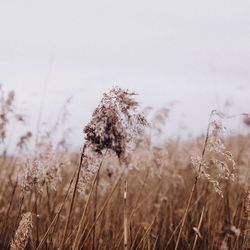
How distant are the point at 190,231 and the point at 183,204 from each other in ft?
3.01

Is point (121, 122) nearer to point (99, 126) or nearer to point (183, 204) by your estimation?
point (99, 126)

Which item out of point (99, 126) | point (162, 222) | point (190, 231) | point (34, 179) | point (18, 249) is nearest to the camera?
point (99, 126)

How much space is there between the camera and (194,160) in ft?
6.51

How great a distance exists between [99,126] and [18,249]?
2.14 ft

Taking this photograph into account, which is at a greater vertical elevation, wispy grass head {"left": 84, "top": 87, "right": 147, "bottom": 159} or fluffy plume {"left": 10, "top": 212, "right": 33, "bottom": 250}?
wispy grass head {"left": 84, "top": 87, "right": 147, "bottom": 159}

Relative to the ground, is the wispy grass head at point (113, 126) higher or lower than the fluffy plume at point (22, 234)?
higher

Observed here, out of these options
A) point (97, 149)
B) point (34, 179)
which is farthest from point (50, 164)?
point (97, 149)

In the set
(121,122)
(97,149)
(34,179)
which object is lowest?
(34,179)

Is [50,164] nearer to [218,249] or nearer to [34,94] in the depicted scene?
[218,249]

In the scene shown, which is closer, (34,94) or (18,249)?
(18,249)

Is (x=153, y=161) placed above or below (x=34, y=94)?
below

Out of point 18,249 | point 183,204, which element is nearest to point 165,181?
point 183,204

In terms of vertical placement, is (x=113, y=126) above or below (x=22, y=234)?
above

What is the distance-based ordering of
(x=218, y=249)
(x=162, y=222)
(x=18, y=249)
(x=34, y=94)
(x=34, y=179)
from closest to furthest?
(x=18, y=249) < (x=34, y=179) < (x=218, y=249) < (x=162, y=222) < (x=34, y=94)
